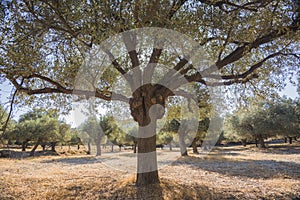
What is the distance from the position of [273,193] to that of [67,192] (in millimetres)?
5812

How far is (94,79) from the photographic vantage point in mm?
7707

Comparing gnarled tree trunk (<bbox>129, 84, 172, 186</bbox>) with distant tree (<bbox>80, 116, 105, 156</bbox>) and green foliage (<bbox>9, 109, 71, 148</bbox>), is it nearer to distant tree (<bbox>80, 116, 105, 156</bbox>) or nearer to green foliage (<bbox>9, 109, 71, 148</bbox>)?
green foliage (<bbox>9, 109, 71, 148</bbox>)

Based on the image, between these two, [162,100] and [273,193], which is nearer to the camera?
[273,193]

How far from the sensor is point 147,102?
6.58m

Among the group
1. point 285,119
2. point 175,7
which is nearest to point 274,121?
point 285,119

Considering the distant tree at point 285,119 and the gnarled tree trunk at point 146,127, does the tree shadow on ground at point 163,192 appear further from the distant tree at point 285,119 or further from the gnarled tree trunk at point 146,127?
the distant tree at point 285,119

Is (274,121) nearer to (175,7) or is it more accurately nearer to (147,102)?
(147,102)

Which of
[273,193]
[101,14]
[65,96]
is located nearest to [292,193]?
[273,193]

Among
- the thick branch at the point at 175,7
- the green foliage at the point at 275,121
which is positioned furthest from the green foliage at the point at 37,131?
the green foliage at the point at 275,121

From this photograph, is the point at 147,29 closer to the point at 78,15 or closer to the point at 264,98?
the point at 78,15

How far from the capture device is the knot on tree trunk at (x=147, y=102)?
657 cm

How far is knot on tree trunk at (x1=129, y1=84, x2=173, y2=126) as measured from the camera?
657 cm

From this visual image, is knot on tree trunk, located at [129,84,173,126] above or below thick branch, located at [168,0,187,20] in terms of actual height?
below

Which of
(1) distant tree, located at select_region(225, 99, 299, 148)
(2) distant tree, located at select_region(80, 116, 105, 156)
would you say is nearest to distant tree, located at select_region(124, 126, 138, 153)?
(2) distant tree, located at select_region(80, 116, 105, 156)
